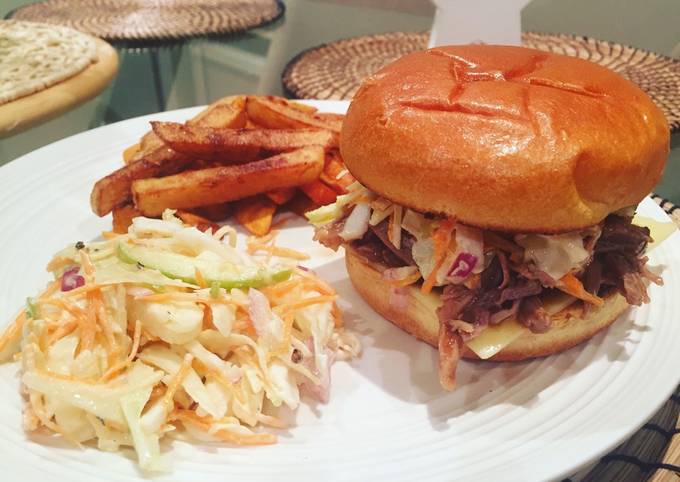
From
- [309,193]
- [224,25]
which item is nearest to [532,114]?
[309,193]

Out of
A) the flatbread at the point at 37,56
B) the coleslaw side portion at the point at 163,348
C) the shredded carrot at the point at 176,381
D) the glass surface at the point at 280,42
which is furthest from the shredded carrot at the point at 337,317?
Result: the glass surface at the point at 280,42

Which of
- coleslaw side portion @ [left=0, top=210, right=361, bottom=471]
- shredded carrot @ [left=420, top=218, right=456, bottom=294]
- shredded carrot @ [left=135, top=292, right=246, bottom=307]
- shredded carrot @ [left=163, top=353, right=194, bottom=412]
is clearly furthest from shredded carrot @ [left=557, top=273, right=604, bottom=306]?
shredded carrot @ [left=163, top=353, right=194, bottom=412]

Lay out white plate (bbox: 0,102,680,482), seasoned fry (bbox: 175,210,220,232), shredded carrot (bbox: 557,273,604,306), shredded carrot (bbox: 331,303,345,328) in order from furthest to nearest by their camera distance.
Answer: seasoned fry (bbox: 175,210,220,232)
shredded carrot (bbox: 331,303,345,328)
shredded carrot (bbox: 557,273,604,306)
white plate (bbox: 0,102,680,482)

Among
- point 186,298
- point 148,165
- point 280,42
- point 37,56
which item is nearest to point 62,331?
point 186,298

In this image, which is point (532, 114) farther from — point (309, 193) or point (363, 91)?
point (309, 193)

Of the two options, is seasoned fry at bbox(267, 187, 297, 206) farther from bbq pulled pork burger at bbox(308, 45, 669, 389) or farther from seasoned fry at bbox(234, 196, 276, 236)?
bbq pulled pork burger at bbox(308, 45, 669, 389)

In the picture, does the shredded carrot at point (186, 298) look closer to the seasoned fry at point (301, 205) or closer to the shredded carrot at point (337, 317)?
the shredded carrot at point (337, 317)

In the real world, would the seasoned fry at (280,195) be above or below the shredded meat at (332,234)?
below
